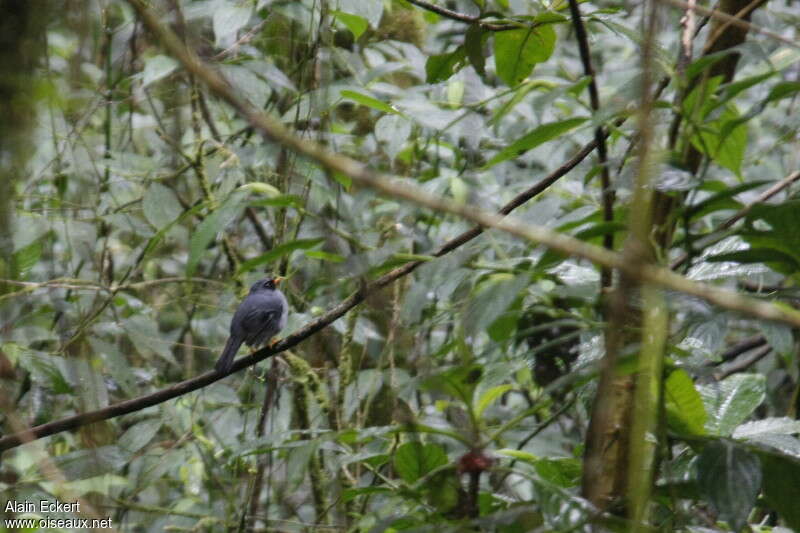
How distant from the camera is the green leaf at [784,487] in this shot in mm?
1377

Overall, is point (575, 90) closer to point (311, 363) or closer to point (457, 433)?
point (457, 433)

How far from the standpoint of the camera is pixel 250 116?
1.00m

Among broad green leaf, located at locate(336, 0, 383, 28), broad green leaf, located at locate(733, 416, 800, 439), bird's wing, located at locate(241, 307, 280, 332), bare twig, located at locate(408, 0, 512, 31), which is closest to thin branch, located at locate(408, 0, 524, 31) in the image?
bare twig, located at locate(408, 0, 512, 31)

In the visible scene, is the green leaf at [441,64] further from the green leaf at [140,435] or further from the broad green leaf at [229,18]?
the green leaf at [140,435]

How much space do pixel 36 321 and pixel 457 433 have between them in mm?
1865

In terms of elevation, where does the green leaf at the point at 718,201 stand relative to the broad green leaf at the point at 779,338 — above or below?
above

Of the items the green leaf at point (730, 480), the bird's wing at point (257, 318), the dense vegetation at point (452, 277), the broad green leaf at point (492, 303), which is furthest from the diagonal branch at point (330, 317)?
the bird's wing at point (257, 318)

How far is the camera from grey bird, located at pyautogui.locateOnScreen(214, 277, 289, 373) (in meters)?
3.33

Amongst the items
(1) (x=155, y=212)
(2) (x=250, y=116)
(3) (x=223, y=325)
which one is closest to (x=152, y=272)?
(3) (x=223, y=325)

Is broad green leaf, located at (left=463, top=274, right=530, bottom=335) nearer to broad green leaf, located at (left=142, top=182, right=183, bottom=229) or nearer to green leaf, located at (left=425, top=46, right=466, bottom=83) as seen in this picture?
green leaf, located at (left=425, top=46, right=466, bottom=83)

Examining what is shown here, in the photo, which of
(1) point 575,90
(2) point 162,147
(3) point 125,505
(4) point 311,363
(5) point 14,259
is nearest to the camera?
(1) point 575,90

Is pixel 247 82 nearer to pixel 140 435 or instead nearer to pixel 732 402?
pixel 140 435

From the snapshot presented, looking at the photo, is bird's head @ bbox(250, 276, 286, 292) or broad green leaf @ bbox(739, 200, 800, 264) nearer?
broad green leaf @ bbox(739, 200, 800, 264)

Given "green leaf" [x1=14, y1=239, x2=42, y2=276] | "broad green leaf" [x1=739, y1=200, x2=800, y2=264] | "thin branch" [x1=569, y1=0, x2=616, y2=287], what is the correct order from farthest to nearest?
"green leaf" [x1=14, y1=239, x2=42, y2=276], "thin branch" [x1=569, y1=0, x2=616, y2=287], "broad green leaf" [x1=739, y1=200, x2=800, y2=264]
